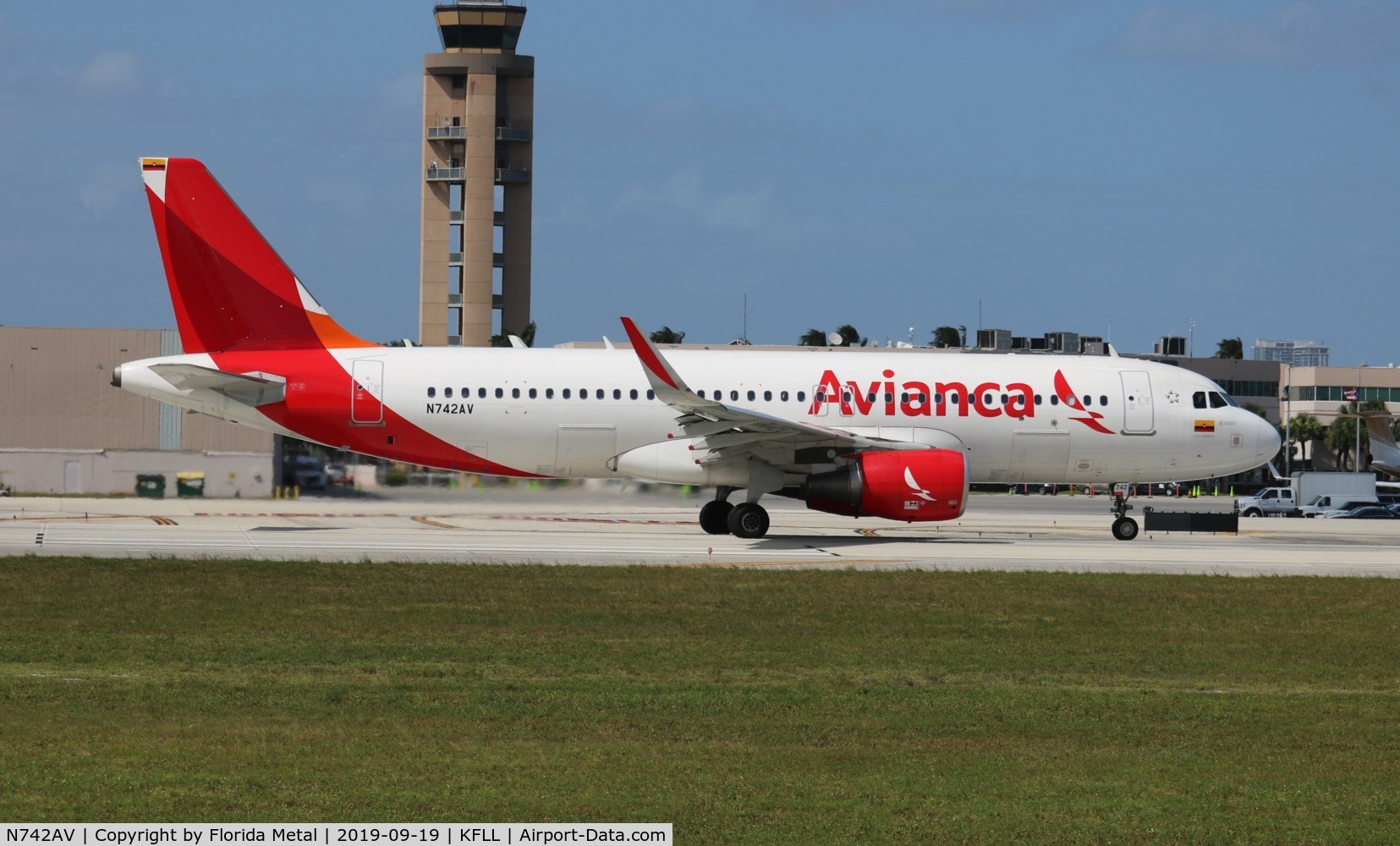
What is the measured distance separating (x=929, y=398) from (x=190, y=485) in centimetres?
2674

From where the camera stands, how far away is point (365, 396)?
29672mm

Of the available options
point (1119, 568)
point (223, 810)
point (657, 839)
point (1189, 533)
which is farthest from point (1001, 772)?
point (1189, 533)

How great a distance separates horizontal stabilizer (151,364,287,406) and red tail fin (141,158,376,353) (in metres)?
0.99

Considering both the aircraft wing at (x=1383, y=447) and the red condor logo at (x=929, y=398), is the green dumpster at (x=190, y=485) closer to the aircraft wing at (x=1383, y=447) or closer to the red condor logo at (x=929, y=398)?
the red condor logo at (x=929, y=398)

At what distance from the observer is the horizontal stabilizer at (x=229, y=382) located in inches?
1144

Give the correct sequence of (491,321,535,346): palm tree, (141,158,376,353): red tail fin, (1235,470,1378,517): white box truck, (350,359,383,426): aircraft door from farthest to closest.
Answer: (491,321,535,346): palm tree, (1235,470,1378,517): white box truck, (141,158,376,353): red tail fin, (350,359,383,426): aircraft door

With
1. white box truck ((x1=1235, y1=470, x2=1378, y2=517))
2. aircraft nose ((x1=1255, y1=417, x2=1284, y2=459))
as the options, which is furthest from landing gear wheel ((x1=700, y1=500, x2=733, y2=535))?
white box truck ((x1=1235, y1=470, x2=1378, y2=517))

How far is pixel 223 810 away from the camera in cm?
886

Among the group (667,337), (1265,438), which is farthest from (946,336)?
(1265,438)

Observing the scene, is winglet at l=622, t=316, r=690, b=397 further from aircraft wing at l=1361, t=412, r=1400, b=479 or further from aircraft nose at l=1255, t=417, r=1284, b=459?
aircraft wing at l=1361, t=412, r=1400, b=479

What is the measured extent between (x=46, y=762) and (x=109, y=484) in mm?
43289

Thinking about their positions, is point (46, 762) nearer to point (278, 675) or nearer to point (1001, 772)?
point (278, 675)

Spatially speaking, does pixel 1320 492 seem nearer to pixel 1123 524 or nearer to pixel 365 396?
pixel 1123 524

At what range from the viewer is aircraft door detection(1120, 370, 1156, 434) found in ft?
105
